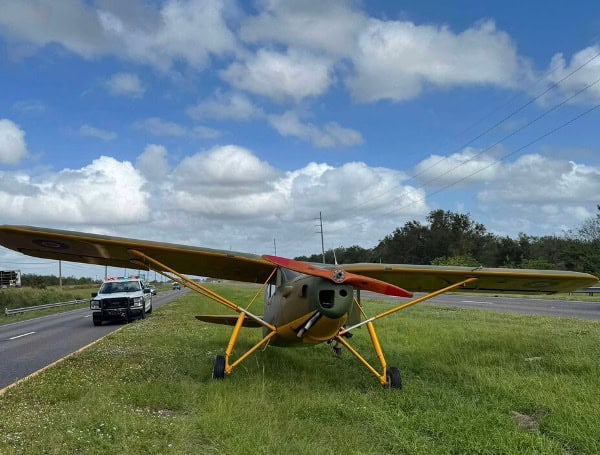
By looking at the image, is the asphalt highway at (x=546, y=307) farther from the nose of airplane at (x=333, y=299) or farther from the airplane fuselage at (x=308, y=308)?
the nose of airplane at (x=333, y=299)

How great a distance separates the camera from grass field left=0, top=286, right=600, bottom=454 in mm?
4918

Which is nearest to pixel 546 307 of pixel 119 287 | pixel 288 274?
pixel 119 287

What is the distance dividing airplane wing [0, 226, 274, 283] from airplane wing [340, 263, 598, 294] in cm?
191

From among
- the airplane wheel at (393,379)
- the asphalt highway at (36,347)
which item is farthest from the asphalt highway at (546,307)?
the asphalt highway at (36,347)

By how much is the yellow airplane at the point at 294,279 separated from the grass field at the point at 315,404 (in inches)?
29.9

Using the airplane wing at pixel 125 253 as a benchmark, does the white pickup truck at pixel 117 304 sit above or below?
below

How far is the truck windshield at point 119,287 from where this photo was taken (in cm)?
2347

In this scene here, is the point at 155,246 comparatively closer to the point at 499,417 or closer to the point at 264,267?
the point at 264,267

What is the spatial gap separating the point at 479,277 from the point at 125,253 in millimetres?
6225

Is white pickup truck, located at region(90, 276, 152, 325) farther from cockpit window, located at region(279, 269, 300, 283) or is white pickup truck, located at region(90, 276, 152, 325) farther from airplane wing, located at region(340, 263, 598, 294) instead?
cockpit window, located at region(279, 269, 300, 283)

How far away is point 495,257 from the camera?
73.0m

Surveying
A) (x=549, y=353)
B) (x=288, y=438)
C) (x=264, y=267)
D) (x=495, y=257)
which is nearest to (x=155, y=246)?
(x=264, y=267)

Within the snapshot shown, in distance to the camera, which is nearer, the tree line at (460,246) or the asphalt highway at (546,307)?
the asphalt highway at (546,307)

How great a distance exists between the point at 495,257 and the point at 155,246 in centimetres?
7143
